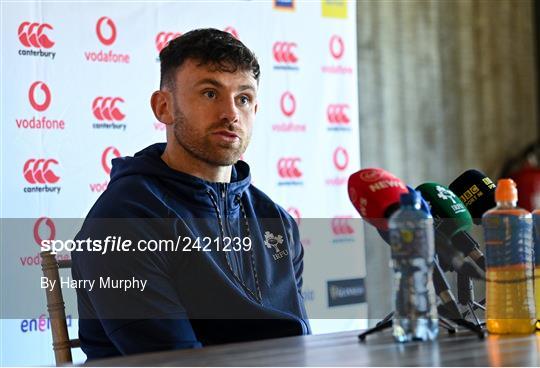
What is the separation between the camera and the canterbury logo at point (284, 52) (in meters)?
3.75

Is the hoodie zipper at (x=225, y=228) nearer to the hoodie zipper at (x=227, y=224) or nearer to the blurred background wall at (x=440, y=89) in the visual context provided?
the hoodie zipper at (x=227, y=224)

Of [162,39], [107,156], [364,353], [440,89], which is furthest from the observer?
[440,89]

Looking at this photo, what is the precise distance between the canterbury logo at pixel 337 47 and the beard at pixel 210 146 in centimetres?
201

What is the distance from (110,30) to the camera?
10.7ft

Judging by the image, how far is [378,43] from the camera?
14.5 ft

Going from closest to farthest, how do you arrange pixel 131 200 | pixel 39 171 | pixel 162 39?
pixel 131 200 → pixel 39 171 → pixel 162 39

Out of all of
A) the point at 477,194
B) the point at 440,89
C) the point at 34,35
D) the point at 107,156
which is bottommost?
the point at 477,194

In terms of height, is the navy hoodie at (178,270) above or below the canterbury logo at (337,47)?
below

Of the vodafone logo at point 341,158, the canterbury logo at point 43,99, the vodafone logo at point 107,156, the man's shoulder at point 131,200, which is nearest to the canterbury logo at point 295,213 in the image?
the vodafone logo at point 341,158

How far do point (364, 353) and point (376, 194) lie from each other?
0.25 meters

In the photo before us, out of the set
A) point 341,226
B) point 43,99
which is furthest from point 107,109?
point 341,226

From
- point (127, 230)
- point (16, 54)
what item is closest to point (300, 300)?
point (127, 230)

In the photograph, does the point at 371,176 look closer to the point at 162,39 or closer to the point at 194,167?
the point at 194,167

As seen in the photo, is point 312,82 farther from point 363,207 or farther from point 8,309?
point 363,207
